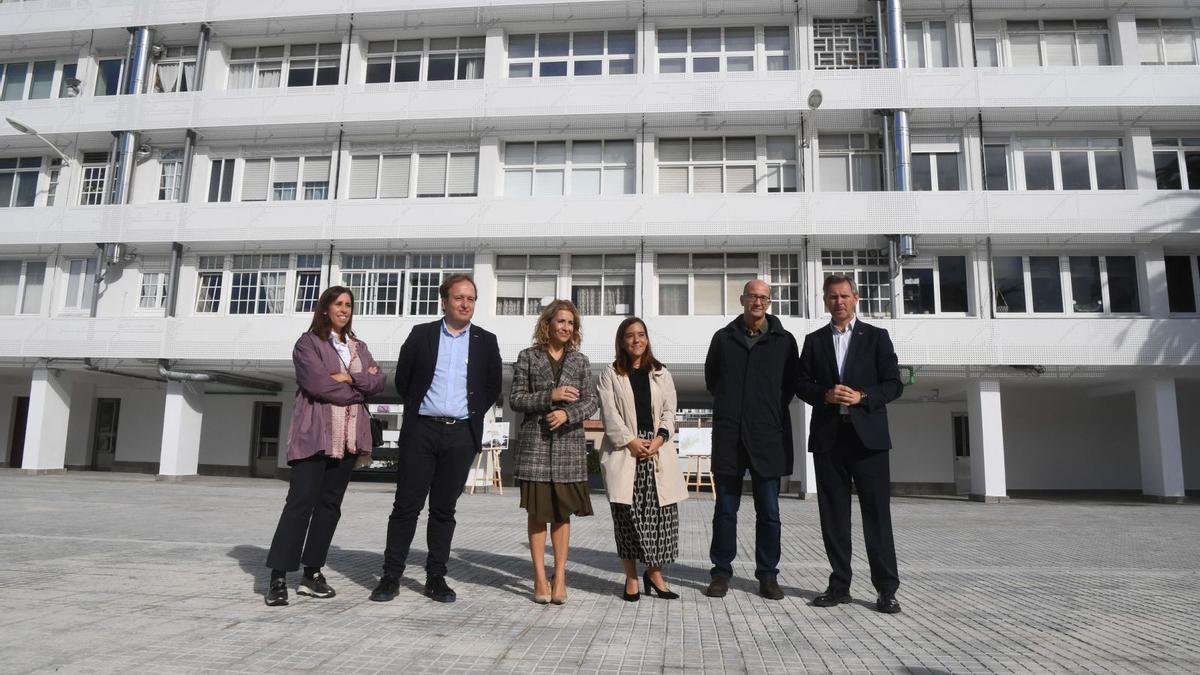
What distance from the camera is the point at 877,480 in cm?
487

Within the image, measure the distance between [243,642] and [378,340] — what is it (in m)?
16.1

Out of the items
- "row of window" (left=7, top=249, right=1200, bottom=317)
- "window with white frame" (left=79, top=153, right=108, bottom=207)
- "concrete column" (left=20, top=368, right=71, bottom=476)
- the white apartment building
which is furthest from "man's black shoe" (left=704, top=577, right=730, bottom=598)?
"window with white frame" (left=79, top=153, right=108, bottom=207)

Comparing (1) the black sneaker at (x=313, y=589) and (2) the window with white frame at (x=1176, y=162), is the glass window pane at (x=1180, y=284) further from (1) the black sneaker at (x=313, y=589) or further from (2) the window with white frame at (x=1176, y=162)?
(1) the black sneaker at (x=313, y=589)

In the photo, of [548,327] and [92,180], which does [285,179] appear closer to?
[92,180]

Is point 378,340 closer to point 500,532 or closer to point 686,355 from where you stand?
point 686,355

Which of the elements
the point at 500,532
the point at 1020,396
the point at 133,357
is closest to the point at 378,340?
the point at 133,357

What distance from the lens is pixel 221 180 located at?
69.8 ft

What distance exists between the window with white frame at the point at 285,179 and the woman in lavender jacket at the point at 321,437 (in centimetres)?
1745

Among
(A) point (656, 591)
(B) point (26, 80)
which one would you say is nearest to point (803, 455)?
(A) point (656, 591)

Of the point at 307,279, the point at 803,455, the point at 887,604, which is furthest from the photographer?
the point at 307,279

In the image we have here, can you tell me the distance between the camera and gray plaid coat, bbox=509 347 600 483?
15.7 feet

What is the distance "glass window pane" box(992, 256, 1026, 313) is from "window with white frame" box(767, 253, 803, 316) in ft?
16.3

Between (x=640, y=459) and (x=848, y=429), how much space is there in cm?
145

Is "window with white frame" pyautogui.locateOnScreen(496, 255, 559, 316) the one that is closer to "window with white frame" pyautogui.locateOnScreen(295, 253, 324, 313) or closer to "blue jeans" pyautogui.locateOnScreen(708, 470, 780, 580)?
"window with white frame" pyautogui.locateOnScreen(295, 253, 324, 313)
